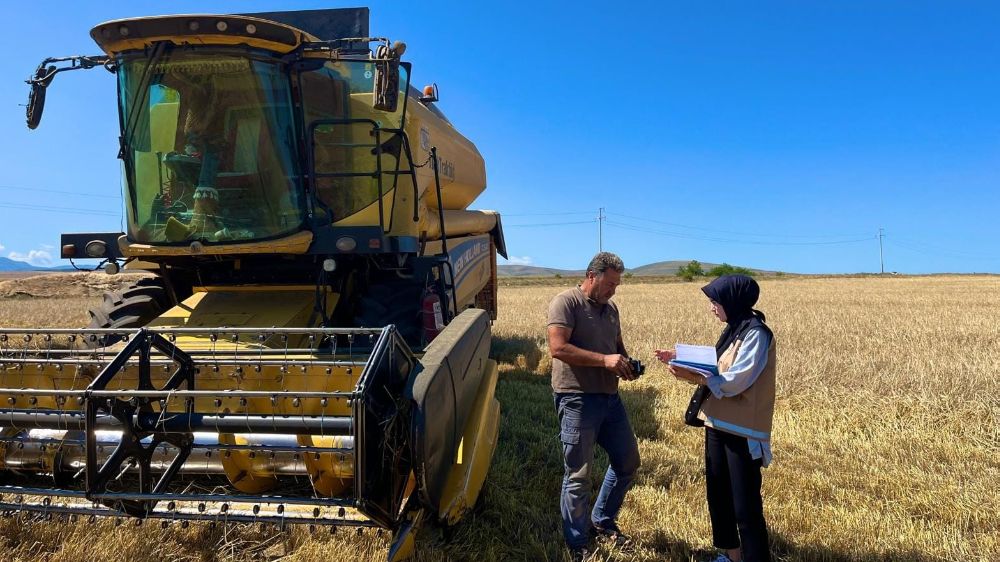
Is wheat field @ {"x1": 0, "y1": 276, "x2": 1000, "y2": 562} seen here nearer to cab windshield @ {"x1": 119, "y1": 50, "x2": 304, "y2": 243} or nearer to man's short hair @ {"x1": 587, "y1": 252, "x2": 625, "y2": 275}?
man's short hair @ {"x1": 587, "y1": 252, "x2": 625, "y2": 275}

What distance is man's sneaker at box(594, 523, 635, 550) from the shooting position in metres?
3.21

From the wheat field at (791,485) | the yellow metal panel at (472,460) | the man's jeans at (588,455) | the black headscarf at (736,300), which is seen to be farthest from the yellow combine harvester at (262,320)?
the black headscarf at (736,300)

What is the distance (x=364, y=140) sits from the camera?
479 cm

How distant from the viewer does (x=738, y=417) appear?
2936 mm

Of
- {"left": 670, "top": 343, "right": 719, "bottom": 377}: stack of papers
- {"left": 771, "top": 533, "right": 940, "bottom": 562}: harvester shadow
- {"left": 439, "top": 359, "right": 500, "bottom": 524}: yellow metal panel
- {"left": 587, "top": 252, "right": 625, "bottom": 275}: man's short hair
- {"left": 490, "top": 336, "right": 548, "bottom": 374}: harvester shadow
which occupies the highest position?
{"left": 587, "top": 252, "right": 625, "bottom": 275}: man's short hair

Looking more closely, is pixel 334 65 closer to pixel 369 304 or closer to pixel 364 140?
pixel 364 140

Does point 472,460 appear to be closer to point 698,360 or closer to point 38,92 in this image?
point 698,360

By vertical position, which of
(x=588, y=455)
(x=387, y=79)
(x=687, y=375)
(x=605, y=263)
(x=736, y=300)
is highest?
(x=387, y=79)

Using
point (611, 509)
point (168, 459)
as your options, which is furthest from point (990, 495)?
point (168, 459)

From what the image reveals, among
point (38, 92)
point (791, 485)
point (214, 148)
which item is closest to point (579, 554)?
point (791, 485)

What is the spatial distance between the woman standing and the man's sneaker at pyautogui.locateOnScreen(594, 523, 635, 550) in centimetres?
43

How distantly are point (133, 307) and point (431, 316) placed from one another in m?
2.42

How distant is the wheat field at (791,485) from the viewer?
298cm

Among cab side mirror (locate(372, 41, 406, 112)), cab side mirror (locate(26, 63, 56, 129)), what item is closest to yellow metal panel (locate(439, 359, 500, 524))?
cab side mirror (locate(372, 41, 406, 112))
